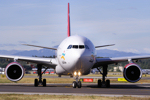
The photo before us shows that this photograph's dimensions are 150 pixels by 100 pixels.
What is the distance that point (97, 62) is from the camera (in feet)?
97.8

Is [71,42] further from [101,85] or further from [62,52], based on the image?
[101,85]

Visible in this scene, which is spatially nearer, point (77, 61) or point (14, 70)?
point (77, 61)

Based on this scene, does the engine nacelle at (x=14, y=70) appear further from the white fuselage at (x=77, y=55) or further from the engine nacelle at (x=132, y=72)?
the engine nacelle at (x=132, y=72)

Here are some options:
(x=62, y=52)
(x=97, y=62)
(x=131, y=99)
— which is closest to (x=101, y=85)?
(x=97, y=62)

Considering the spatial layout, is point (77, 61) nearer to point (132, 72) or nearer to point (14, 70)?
point (132, 72)

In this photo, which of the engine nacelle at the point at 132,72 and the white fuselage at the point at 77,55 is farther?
the engine nacelle at the point at 132,72

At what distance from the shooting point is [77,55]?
2458cm

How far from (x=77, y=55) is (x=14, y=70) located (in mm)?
7985

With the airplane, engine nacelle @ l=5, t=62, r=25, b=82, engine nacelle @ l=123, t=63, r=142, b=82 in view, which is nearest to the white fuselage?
the airplane

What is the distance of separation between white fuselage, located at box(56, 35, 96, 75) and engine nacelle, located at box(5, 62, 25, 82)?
440cm

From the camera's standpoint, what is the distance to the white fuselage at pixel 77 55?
81.7 feet

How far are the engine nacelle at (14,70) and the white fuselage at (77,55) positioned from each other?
4.40m

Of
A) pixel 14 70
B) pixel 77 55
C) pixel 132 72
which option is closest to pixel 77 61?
pixel 77 55

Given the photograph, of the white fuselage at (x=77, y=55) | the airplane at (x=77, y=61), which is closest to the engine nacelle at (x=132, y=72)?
the airplane at (x=77, y=61)
